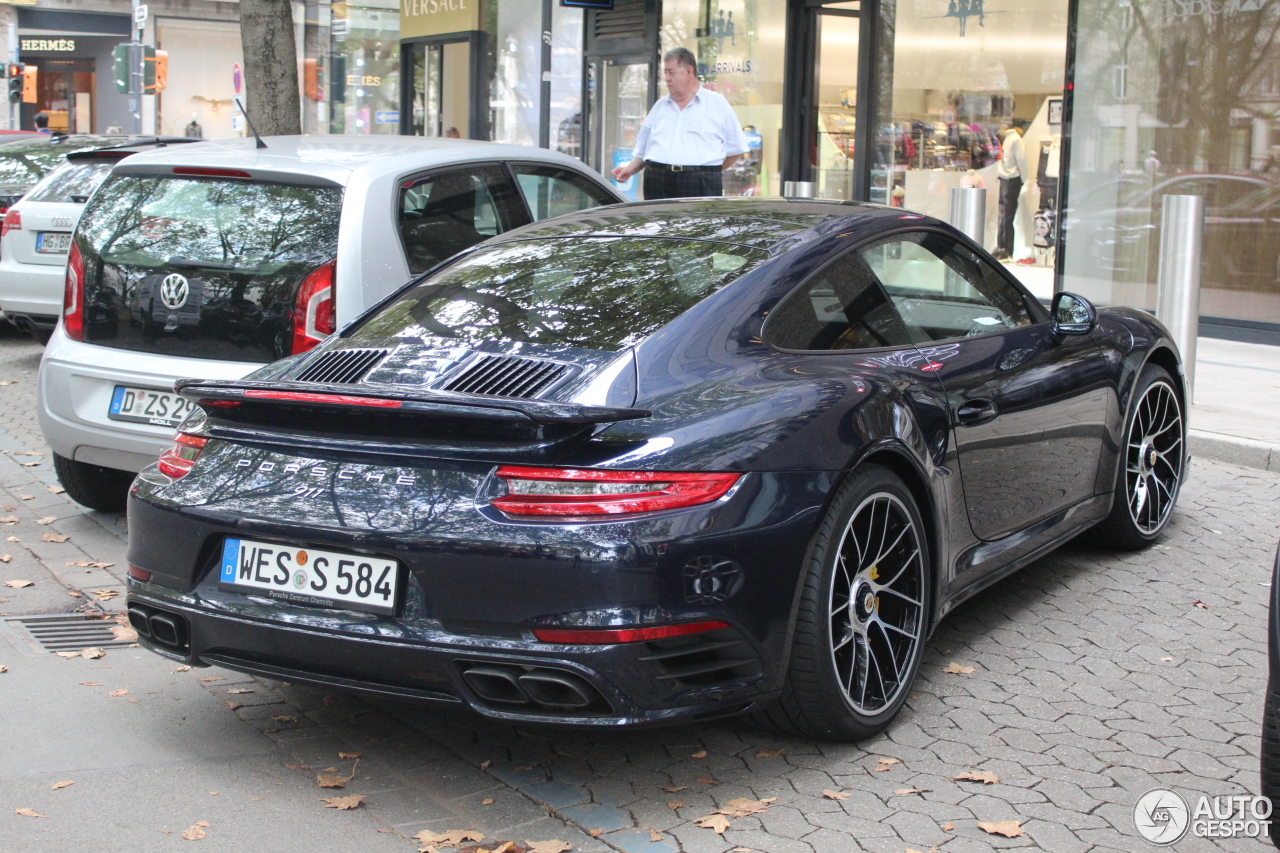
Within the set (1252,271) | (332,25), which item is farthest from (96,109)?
(1252,271)

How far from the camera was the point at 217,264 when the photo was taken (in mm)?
5605

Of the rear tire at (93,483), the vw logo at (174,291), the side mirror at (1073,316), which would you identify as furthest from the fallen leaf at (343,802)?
the rear tire at (93,483)

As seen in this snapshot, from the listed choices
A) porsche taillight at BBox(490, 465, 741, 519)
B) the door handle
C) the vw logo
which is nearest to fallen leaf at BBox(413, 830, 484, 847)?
porsche taillight at BBox(490, 465, 741, 519)

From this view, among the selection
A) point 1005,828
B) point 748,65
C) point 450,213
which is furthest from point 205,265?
point 748,65

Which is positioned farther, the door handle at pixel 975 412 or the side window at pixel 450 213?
the side window at pixel 450 213

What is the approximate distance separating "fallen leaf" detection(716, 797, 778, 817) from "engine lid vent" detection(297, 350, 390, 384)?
1.47m

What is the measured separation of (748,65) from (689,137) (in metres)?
6.59

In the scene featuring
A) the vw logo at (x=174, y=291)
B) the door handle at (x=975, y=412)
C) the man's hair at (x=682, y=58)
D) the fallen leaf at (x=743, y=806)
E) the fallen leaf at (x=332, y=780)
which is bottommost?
the fallen leaf at (x=332, y=780)

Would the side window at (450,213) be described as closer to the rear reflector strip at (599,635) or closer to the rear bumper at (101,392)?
the rear bumper at (101,392)

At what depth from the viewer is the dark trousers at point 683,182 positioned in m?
10.2

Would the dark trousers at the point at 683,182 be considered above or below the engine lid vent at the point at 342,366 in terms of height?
above

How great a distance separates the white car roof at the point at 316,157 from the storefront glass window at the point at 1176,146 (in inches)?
290

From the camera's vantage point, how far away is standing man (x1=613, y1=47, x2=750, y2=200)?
33.2 feet

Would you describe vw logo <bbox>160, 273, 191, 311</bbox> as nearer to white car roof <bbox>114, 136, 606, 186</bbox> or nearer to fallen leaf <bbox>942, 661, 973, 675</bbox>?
white car roof <bbox>114, 136, 606, 186</bbox>
